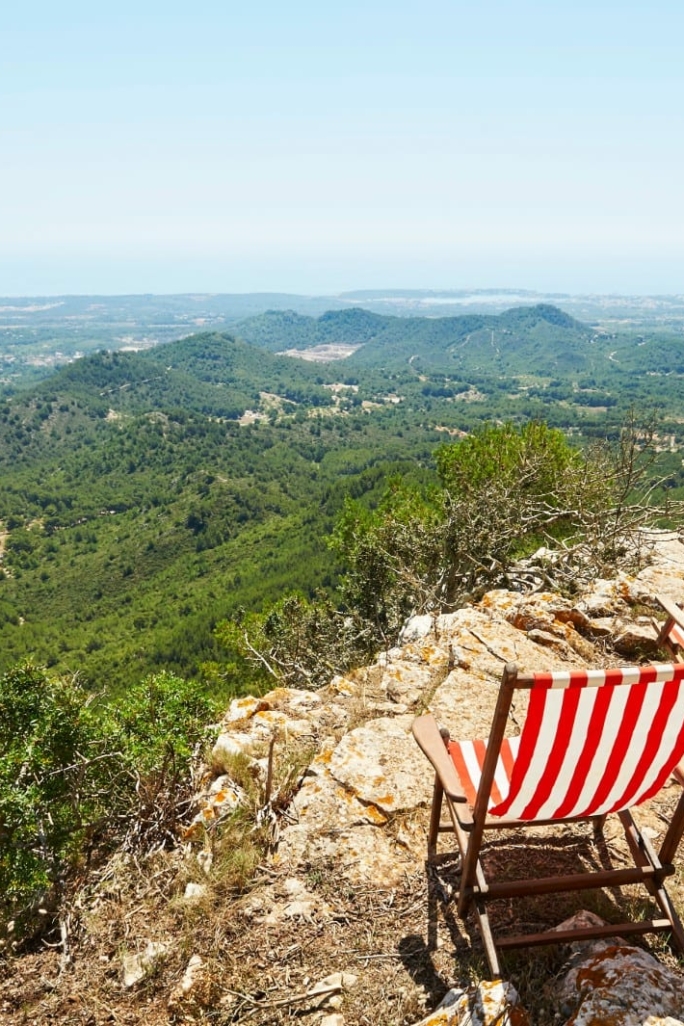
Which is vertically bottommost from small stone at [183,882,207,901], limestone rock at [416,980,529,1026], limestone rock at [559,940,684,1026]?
small stone at [183,882,207,901]

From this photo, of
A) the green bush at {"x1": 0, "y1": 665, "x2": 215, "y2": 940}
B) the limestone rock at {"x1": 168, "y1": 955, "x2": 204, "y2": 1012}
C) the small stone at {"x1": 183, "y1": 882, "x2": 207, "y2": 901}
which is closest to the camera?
the limestone rock at {"x1": 168, "y1": 955, "x2": 204, "y2": 1012}

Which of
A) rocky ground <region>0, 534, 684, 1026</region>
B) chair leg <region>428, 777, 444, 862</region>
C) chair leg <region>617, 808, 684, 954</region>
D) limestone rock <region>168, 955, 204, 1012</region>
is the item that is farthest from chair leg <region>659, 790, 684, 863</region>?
limestone rock <region>168, 955, 204, 1012</region>

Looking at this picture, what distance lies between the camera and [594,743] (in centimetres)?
273

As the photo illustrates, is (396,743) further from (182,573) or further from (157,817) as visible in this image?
(182,573)

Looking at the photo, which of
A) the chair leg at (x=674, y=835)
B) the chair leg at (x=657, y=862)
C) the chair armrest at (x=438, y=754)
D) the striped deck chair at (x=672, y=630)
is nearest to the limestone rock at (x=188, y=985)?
the chair armrest at (x=438, y=754)

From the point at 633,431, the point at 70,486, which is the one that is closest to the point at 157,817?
the point at 633,431

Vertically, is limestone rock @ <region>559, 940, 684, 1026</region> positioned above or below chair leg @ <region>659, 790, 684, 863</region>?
below

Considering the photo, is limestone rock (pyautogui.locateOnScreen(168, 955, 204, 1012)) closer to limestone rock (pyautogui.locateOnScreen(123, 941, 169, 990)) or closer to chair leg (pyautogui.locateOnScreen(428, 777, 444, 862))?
limestone rock (pyautogui.locateOnScreen(123, 941, 169, 990))

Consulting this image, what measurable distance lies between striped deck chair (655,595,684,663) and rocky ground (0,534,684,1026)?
143cm

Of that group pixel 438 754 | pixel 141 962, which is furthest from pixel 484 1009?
pixel 141 962

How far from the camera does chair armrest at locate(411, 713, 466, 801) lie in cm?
299

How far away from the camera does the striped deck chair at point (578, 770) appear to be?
2502 mm

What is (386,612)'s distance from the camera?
16750 mm

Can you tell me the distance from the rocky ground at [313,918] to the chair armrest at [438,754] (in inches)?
33.9
